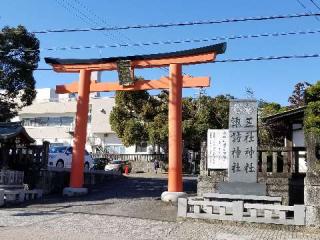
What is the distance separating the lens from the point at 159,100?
36.7m

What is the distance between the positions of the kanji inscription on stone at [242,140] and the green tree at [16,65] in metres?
10.4

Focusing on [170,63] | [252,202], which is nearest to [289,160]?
[252,202]

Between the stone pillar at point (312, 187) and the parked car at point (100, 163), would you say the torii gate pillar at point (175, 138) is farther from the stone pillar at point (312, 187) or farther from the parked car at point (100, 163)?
the parked car at point (100, 163)

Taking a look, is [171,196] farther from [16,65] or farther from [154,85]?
[16,65]

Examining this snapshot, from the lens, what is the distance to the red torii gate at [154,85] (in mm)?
17453

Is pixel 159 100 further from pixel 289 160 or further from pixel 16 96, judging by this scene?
pixel 289 160

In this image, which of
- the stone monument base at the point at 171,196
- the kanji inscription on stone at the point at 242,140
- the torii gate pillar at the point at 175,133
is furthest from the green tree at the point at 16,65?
the kanji inscription on stone at the point at 242,140

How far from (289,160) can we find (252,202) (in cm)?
278

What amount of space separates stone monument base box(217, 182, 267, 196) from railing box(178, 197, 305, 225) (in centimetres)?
61

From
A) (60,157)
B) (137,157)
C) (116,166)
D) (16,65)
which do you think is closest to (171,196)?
(16,65)

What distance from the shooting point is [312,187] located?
1203 centimetres

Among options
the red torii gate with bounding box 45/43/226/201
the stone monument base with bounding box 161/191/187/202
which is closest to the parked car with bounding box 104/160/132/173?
the red torii gate with bounding box 45/43/226/201

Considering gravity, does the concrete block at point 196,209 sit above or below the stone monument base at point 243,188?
below

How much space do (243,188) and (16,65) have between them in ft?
41.0
